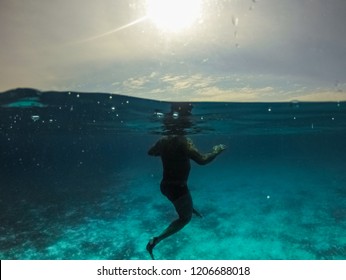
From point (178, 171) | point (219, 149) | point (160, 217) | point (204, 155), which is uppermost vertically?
point (219, 149)

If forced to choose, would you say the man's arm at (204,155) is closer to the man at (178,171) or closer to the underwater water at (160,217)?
the man at (178,171)

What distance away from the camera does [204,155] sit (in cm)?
566

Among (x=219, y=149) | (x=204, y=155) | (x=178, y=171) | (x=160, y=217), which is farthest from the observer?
(x=160, y=217)

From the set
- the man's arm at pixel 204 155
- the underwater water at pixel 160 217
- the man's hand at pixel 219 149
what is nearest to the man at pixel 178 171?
the man's arm at pixel 204 155

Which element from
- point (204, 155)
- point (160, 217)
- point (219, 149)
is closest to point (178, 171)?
point (204, 155)

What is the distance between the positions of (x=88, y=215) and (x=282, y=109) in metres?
15.0

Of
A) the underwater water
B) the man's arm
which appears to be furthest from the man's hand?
the underwater water

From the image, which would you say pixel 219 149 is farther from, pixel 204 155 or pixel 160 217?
pixel 160 217

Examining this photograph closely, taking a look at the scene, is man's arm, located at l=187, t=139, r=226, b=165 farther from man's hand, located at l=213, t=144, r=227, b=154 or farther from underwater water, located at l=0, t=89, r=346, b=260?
underwater water, located at l=0, t=89, r=346, b=260

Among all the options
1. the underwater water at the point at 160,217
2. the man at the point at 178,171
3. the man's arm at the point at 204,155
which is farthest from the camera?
the underwater water at the point at 160,217

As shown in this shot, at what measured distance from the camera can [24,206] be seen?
20422 millimetres

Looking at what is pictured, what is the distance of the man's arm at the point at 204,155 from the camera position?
5469mm
